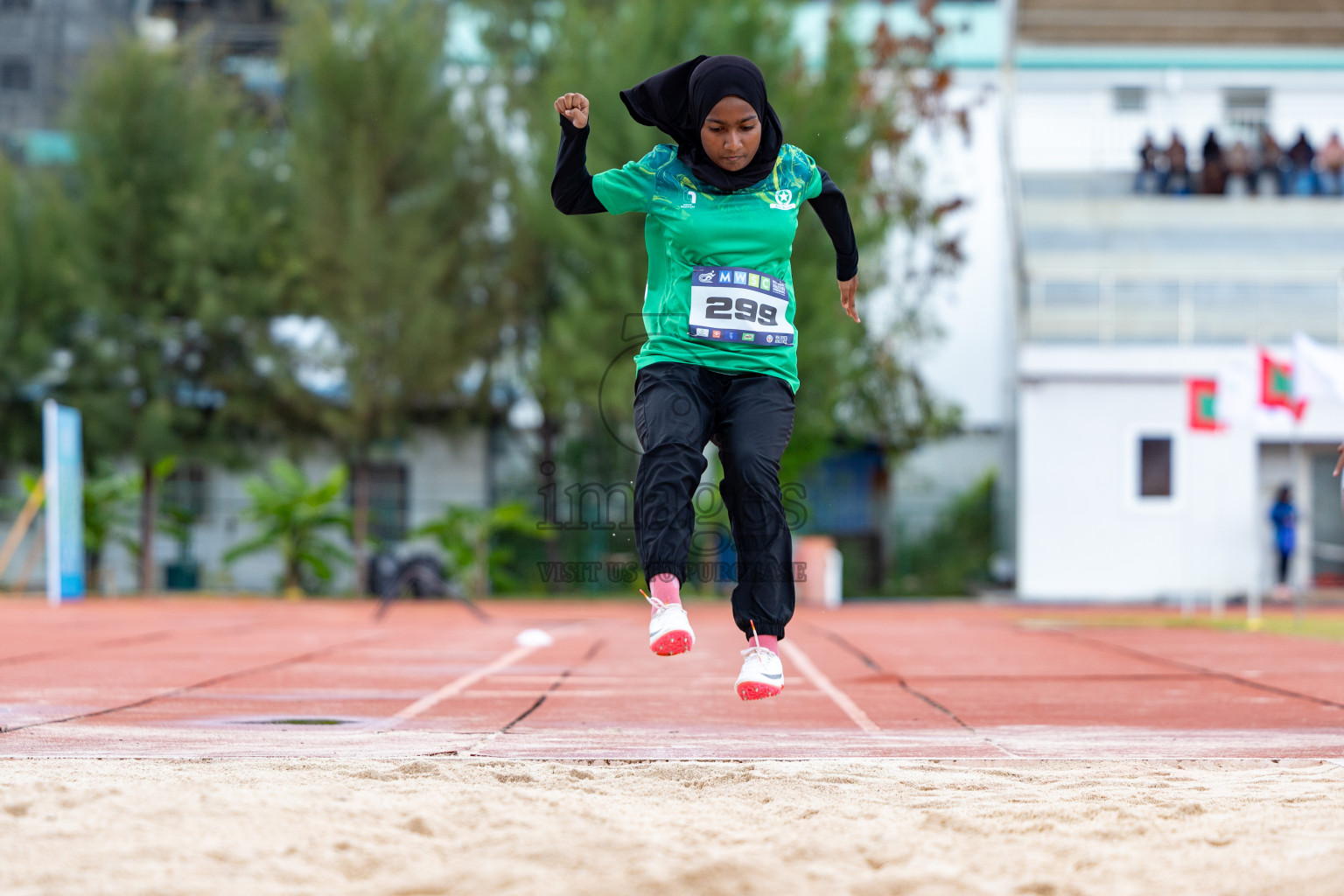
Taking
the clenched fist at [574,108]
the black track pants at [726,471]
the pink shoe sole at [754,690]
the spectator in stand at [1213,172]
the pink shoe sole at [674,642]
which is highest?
the spectator in stand at [1213,172]

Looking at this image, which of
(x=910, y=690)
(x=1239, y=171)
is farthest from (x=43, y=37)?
(x=910, y=690)

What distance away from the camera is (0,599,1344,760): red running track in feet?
14.5

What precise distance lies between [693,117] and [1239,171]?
69.7 ft

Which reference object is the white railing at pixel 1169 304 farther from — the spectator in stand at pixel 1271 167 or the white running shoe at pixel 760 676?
the white running shoe at pixel 760 676

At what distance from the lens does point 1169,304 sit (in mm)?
22453

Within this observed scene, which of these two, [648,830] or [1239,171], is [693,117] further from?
[1239,171]

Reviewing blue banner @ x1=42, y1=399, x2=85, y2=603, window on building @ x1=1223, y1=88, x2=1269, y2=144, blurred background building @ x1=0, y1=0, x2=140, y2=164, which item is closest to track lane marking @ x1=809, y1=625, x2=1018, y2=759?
blue banner @ x1=42, y1=399, x2=85, y2=603

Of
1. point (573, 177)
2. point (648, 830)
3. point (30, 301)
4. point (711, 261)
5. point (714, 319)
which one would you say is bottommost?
point (648, 830)

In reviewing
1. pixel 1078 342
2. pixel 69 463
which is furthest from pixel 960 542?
pixel 69 463

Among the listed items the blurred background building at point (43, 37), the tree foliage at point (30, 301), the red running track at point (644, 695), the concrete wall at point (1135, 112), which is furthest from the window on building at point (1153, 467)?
the blurred background building at point (43, 37)

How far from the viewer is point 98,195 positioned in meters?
20.6

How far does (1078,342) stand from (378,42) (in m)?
11.8

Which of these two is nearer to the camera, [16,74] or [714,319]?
[714,319]

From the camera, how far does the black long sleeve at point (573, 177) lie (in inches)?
171
